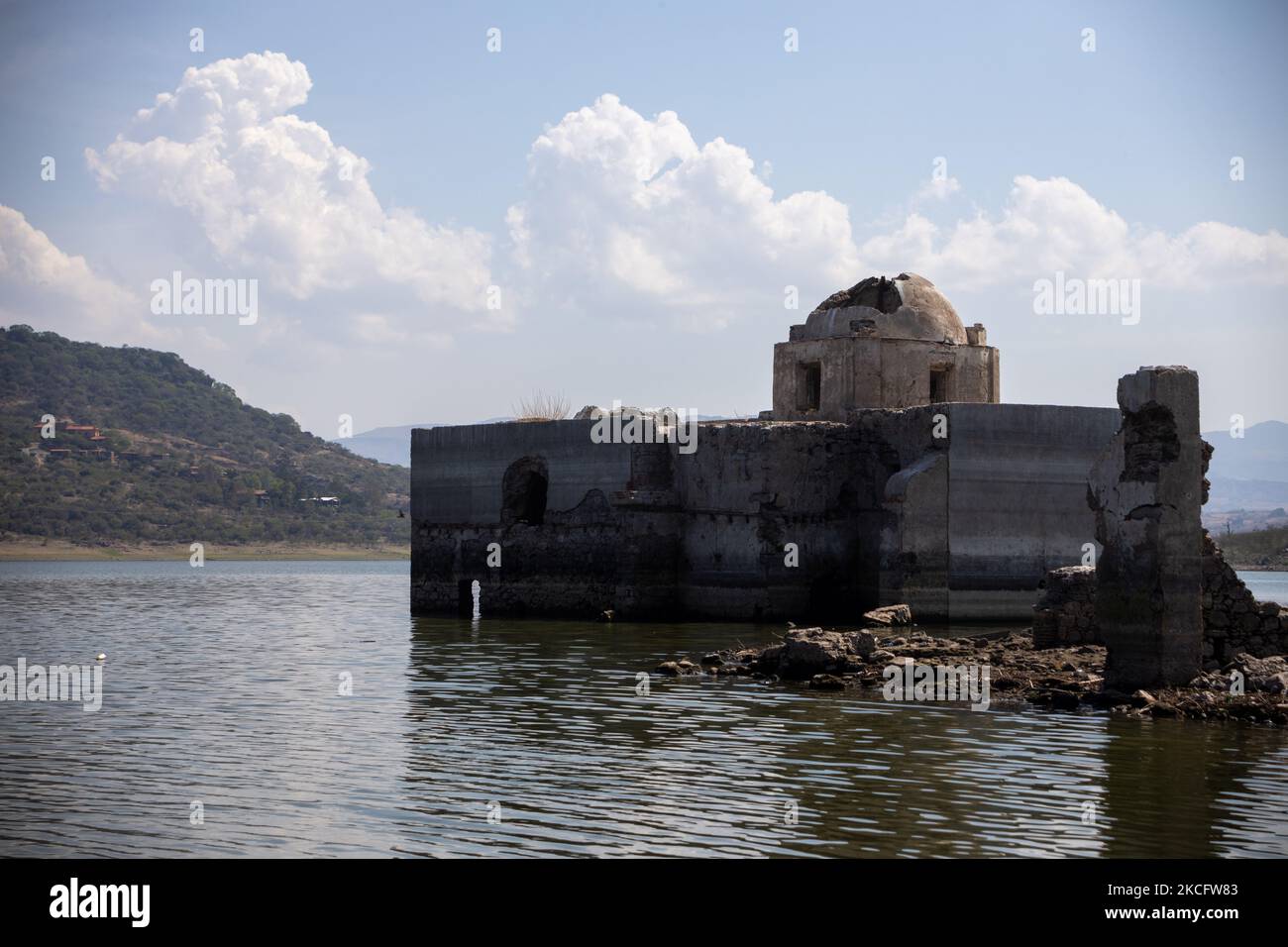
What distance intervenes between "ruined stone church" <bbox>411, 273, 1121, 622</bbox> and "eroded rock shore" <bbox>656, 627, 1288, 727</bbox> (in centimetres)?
534

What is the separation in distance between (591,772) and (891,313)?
1917 centimetres

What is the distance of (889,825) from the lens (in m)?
10.2

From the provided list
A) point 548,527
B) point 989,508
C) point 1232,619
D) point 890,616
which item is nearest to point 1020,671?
point 1232,619

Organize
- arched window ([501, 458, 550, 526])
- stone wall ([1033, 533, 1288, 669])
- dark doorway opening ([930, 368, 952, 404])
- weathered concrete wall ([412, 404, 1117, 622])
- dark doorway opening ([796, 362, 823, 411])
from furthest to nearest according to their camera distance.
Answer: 1. dark doorway opening ([796, 362, 823, 411])
2. dark doorway opening ([930, 368, 952, 404])
3. arched window ([501, 458, 550, 526])
4. weathered concrete wall ([412, 404, 1117, 622])
5. stone wall ([1033, 533, 1288, 669])

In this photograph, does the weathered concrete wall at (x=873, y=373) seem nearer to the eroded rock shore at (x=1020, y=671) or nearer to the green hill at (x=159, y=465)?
the eroded rock shore at (x=1020, y=671)

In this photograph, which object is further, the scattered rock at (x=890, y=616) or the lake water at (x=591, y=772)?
the scattered rock at (x=890, y=616)

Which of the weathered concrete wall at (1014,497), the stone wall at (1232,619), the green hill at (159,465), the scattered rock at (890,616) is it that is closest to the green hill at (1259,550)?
the green hill at (159,465)

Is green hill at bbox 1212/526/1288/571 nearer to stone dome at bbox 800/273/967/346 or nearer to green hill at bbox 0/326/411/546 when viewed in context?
green hill at bbox 0/326/411/546

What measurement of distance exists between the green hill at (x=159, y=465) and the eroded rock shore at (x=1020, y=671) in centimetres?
7216

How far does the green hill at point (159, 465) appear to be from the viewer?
3696 inches

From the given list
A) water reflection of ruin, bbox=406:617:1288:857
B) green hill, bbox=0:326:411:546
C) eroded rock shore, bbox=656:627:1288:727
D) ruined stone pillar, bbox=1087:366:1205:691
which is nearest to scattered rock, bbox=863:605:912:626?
eroded rock shore, bbox=656:627:1288:727

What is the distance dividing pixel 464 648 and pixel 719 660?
5.12 meters

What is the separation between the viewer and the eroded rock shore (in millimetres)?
14180

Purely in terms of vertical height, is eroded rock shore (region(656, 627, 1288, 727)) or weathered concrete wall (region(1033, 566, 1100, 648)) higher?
weathered concrete wall (region(1033, 566, 1100, 648))
